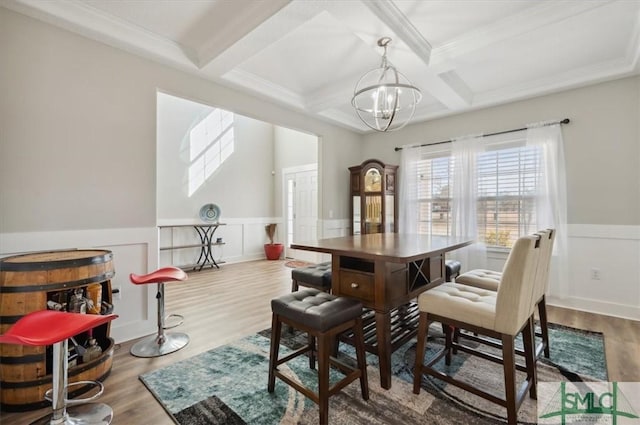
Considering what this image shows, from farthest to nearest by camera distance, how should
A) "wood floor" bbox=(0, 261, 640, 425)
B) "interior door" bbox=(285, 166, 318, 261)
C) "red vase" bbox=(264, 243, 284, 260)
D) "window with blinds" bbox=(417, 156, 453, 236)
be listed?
1. "red vase" bbox=(264, 243, 284, 260)
2. "interior door" bbox=(285, 166, 318, 261)
3. "window with blinds" bbox=(417, 156, 453, 236)
4. "wood floor" bbox=(0, 261, 640, 425)

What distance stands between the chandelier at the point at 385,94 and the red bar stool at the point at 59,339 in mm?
2241

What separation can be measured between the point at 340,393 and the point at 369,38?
261cm

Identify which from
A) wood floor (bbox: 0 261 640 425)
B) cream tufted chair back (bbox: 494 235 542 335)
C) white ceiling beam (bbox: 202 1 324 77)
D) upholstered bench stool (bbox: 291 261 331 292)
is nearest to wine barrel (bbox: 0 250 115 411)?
wood floor (bbox: 0 261 640 425)

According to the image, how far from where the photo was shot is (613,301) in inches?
122

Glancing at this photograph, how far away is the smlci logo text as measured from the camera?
60.3 inches

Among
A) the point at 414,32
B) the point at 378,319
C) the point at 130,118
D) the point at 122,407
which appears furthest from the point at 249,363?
the point at 414,32

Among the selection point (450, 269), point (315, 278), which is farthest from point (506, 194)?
point (315, 278)

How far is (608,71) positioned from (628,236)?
175 cm

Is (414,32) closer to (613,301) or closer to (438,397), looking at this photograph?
(438,397)

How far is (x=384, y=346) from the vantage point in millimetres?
1810

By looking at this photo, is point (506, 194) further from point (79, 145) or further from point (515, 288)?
point (79, 145)

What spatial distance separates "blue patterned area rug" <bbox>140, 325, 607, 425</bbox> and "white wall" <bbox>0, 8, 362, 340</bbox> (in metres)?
1.05

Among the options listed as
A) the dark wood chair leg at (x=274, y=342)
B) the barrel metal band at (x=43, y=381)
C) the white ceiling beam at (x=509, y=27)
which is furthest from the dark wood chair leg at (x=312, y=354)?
the white ceiling beam at (x=509, y=27)

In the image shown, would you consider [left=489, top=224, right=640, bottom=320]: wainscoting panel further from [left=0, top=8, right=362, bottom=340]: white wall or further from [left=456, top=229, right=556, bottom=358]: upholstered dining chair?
[left=0, top=8, right=362, bottom=340]: white wall
